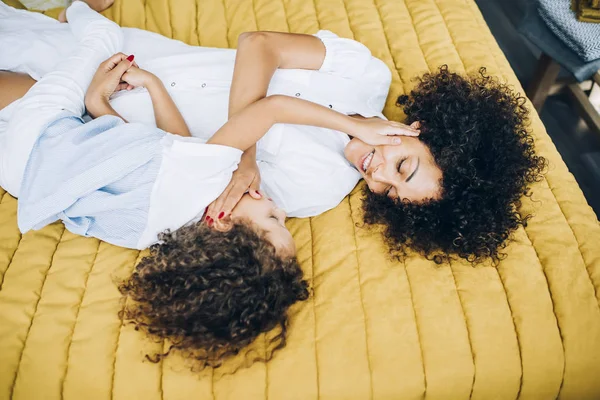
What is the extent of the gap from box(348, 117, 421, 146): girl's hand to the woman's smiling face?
14mm

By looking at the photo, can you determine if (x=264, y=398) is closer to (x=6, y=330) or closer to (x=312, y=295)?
(x=312, y=295)

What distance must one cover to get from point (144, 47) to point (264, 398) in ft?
3.27

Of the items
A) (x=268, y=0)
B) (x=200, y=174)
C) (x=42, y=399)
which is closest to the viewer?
(x=42, y=399)

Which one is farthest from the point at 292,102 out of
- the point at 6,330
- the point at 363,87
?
the point at 6,330

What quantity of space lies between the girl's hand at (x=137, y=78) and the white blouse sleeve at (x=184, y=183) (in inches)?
8.7

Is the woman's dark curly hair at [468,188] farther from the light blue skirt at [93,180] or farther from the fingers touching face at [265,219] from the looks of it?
the light blue skirt at [93,180]

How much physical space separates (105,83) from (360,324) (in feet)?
2.71

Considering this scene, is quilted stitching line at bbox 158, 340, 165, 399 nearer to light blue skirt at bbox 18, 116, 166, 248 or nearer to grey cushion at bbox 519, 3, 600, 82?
light blue skirt at bbox 18, 116, 166, 248

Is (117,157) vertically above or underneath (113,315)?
above

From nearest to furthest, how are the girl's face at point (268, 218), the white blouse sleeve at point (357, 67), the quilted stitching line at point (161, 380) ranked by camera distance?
the quilted stitching line at point (161, 380)
the girl's face at point (268, 218)
the white blouse sleeve at point (357, 67)

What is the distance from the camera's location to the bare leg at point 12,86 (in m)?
1.14

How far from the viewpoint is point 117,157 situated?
3.16 feet

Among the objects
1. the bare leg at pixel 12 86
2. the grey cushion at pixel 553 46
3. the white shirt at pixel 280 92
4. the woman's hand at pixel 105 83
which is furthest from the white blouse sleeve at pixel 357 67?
the bare leg at pixel 12 86

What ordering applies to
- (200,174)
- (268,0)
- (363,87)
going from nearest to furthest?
(200,174) < (363,87) < (268,0)
